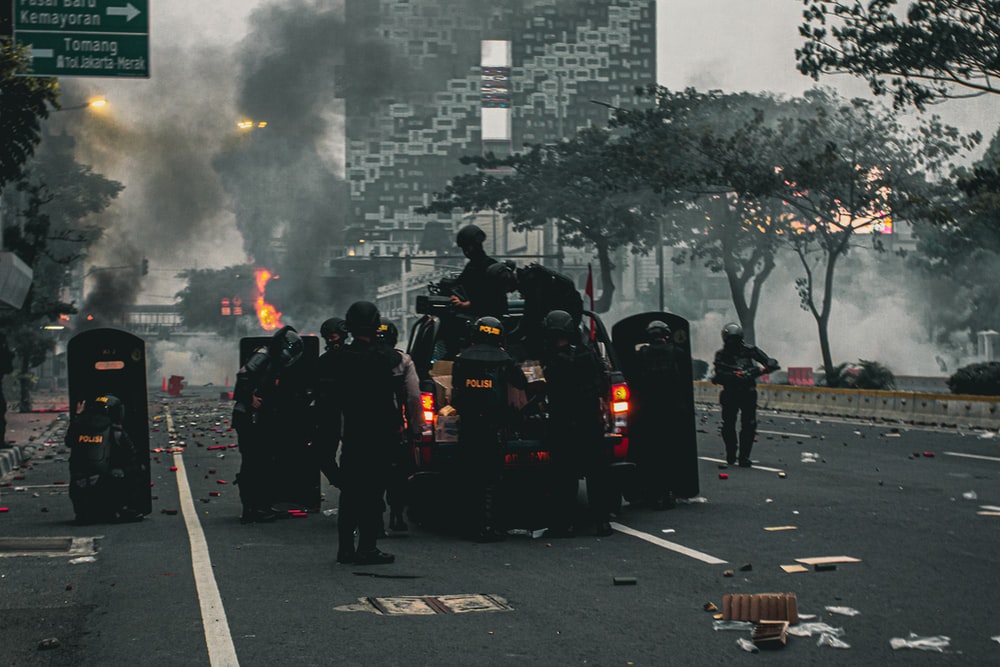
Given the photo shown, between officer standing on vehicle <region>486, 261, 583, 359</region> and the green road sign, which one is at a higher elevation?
the green road sign

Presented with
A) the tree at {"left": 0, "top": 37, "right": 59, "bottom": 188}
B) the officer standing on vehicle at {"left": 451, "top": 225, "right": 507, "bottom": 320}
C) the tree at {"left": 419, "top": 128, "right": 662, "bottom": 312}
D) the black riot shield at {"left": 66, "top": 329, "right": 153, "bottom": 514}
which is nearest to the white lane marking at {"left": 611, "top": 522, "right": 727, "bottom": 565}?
the officer standing on vehicle at {"left": 451, "top": 225, "right": 507, "bottom": 320}

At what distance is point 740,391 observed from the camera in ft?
50.3

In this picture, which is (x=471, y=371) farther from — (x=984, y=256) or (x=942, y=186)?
(x=984, y=256)

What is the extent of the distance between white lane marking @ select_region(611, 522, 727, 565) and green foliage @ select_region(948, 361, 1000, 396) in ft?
57.4

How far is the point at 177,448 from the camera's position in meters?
21.0

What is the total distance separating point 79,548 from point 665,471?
16.8ft

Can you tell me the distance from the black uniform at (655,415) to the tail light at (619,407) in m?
0.97

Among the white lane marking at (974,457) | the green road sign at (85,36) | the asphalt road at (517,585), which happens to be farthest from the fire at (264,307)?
the asphalt road at (517,585)

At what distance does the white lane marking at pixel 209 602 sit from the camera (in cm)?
592

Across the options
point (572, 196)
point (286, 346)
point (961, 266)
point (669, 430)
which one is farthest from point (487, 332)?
point (961, 266)

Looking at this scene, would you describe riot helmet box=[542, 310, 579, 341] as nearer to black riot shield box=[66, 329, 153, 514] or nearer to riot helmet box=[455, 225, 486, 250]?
riot helmet box=[455, 225, 486, 250]

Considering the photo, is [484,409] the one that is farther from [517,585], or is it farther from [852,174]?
[852,174]

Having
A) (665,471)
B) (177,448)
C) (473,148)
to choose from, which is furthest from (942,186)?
(473,148)

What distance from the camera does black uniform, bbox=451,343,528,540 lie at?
9.51 metres
